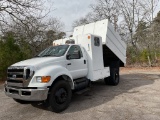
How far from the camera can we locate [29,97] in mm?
4602

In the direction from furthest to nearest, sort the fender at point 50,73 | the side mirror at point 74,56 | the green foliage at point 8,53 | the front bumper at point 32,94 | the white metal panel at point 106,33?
1. the green foliage at point 8,53
2. the white metal panel at point 106,33
3. the side mirror at point 74,56
4. the fender at point 50,73
5. the front bumper at point 32,94

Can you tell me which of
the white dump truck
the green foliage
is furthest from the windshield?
the green foliage

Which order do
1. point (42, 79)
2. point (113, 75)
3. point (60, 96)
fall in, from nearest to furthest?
point (42, 79) → point (60, 96) → point (113, 75)

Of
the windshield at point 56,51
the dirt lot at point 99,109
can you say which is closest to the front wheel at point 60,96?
the dirt lot at point 99,109

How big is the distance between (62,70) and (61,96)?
0.78m

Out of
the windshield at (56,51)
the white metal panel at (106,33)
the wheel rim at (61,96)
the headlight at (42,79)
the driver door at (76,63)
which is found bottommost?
the wheel rim at (61,96)

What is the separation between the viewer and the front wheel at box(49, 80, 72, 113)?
16.1 feet

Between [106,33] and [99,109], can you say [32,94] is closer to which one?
[99,109]

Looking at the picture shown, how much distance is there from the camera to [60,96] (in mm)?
5141

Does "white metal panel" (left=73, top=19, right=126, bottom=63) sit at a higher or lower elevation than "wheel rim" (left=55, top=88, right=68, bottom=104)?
higher

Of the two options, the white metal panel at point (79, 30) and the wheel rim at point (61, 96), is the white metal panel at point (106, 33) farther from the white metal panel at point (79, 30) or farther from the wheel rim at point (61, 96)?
the wheel rim at point (61, 96)

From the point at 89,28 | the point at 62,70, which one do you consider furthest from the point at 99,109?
the point at 89,28

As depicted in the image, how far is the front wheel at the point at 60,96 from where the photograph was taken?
16.1 feet

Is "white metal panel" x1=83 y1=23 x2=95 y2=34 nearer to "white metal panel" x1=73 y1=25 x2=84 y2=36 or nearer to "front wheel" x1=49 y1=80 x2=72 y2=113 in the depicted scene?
"white metal panel" x1=73 y1=25 x2=84 y2=36
